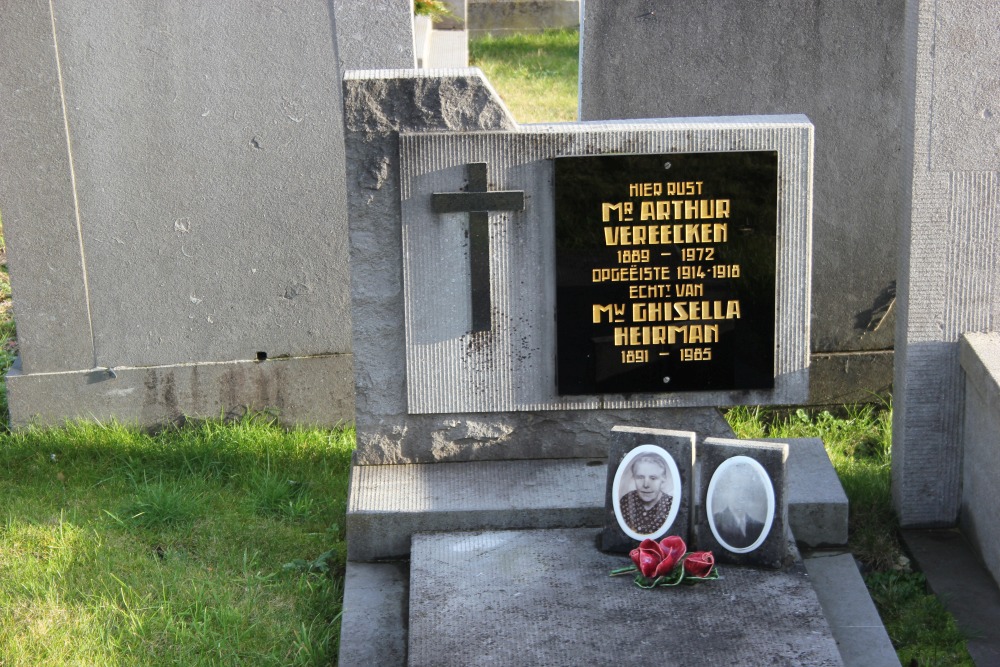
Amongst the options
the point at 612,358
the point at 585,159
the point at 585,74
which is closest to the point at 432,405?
→ the point at 612,358

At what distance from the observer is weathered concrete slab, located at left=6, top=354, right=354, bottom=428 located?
18.0 feet

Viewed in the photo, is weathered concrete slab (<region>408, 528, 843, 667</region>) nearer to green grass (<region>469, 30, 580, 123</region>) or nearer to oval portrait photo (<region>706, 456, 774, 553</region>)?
oval portrait photo (<region>706, 456, 774, 553</region>)

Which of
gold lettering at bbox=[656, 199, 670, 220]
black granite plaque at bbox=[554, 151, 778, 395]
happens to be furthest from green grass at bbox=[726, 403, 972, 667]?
gold lettering at bbox=[656, 199, 670, 220]

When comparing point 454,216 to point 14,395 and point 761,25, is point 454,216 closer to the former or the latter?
point 761,25

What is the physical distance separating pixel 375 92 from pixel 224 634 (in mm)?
1876

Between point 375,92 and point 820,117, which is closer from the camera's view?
point 375,92

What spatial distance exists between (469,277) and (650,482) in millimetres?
996

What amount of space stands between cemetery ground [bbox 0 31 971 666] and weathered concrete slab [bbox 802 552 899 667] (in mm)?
122

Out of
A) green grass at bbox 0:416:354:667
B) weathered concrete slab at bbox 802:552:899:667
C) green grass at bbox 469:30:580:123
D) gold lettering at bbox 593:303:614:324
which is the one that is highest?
green grass at bbox 469:30:580:123

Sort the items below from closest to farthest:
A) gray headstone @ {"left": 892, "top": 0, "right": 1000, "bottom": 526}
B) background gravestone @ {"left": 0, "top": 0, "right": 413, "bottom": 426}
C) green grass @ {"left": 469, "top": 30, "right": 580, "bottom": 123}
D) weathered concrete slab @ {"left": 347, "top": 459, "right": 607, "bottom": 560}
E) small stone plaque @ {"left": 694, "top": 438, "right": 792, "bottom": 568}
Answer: small stone plaque @ {"left": 694, "top": 438, "right": 792, "bottom": 568}, weathered concrete slab @ {"left": 347, "top": 459, "right": 607, "bottom": 560}, gray headstone @ {"left": 892, "top": 0, "right": 1000, "bottom": 526}, background gravestone @ {"left": 0, "top": 0, "right": 413, "bottom": 426}, green grass @ {"left": 469, "top": 30, "right": 580, "bottom": 123}

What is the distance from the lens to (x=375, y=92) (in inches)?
166

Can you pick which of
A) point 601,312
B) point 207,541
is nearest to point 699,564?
point 601,312

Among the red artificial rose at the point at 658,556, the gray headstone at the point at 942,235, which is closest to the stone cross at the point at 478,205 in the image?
the red artificial rose at the point at 658,556

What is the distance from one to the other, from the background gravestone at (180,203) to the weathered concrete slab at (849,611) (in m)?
2.43
